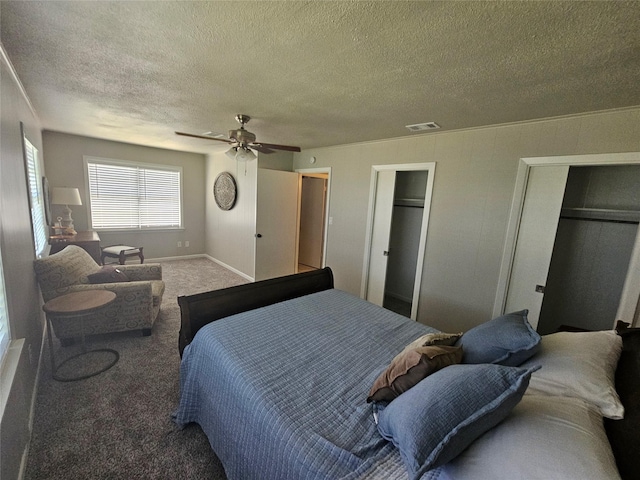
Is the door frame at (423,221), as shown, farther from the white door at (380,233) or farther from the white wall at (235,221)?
the white wall at (235,221)

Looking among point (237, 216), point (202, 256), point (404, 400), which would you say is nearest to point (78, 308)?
point (404, 400)

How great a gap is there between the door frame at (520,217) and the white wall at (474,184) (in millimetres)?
48

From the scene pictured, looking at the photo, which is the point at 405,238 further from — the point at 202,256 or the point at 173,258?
the point at 173,258

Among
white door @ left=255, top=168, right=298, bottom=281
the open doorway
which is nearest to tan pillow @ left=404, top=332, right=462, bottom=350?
white door @ left=255, top=168, right=298, bottom=281

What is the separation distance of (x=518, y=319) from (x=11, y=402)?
2.63 m

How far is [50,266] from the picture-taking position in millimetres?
2422

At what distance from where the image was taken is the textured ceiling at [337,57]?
46.4 inches

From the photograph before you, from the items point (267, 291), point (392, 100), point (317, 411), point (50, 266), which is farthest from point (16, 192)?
point (392, 100)

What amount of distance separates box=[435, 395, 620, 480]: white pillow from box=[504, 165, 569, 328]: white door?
1.92 m

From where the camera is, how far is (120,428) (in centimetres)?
176

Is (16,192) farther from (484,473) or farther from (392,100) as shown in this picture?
(484,473)

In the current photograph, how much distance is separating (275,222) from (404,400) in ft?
12.9

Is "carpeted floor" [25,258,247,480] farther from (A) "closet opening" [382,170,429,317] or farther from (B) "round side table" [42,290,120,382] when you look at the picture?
(A) "closet opening" [382,170,429,317]

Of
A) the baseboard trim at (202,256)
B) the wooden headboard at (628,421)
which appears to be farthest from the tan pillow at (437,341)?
the baseboard trim at (202,256)
